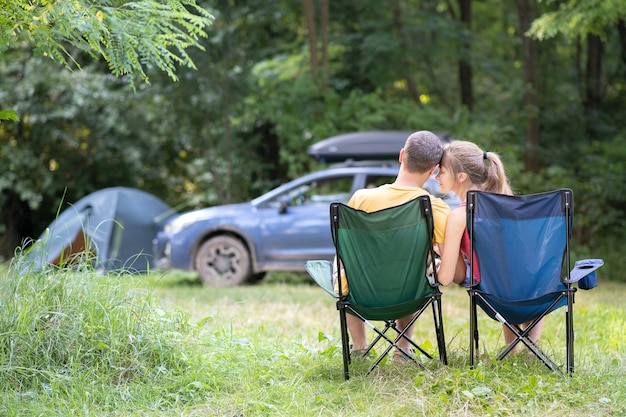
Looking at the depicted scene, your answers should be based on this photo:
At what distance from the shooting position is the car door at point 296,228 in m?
9.67

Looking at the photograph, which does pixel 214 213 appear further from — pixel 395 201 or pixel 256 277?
pixel 395 201

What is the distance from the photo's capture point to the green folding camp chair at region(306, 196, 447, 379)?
395 centimetres

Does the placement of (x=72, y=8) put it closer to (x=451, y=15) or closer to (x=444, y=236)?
(x=444, y=236)

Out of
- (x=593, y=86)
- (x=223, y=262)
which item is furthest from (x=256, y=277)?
(x=593, y=86)

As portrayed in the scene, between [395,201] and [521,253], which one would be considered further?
[395,201]

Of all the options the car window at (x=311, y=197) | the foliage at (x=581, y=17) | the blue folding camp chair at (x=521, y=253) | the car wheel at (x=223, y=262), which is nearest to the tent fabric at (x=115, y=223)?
the car wheel at (x=223, y=262)

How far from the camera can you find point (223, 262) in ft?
32.8

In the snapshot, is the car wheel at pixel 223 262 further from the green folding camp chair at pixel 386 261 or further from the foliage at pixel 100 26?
the green folding camp chair at pixel 386 261

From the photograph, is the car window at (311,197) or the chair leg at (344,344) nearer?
the chair leg at (344,344)

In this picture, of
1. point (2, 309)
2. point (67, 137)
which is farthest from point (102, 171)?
point (2, 309)

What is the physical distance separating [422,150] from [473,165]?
30cm

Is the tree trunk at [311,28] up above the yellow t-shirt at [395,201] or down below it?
above

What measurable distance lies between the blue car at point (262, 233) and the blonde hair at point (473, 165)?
17.6ft

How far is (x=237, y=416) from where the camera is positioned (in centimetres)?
363
